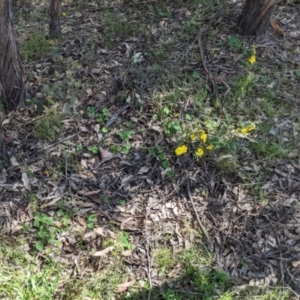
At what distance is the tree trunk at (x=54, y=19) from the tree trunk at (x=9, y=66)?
812 millimetres

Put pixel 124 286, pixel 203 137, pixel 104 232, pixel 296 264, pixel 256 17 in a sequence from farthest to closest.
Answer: pixel 256 17 < pixel 203 137 < pixel 104 232 < pixel 296 264 < pixel 124 286

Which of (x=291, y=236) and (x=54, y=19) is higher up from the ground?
(x=54, y=19)

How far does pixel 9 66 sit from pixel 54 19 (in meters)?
0.92

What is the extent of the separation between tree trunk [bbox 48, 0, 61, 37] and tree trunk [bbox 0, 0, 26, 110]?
81 centimetres

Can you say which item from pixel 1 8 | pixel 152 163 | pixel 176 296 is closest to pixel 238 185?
pixel 152 163

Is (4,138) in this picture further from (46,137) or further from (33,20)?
(33,20)

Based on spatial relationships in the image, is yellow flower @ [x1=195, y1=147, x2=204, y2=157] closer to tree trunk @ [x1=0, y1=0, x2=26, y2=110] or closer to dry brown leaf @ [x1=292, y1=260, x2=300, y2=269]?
dry brown leaf @ [x1=292, y1=260, x2=300, y2=269]

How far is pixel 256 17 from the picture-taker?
403 cm

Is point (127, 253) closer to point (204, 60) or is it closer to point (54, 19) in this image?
point (204, 60)

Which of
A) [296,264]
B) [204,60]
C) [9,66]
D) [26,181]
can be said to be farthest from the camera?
[204,60]

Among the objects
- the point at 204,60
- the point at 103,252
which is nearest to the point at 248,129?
the point at 204,60

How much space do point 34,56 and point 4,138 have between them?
3.71 ft

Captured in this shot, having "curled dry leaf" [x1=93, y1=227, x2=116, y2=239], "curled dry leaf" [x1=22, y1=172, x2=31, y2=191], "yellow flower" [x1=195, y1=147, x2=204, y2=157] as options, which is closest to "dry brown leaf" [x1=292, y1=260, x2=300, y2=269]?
"yellow flower" [x1=195, y1=147, x2=204, y2=157]

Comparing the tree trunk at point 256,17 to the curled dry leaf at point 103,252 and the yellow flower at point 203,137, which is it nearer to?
the yellow flower at point 203,137
